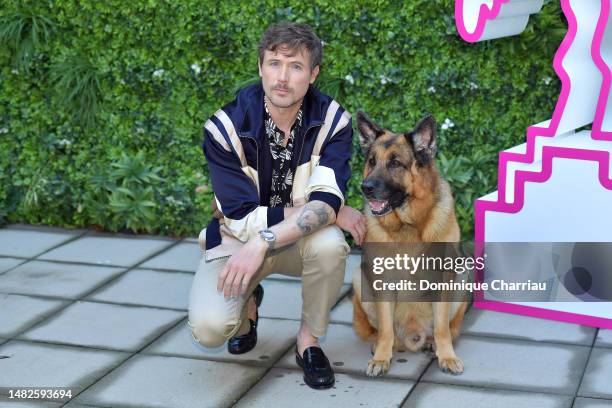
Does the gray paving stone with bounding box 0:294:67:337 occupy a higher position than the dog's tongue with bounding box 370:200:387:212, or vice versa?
the dog's tongue with bounding box 370:200:387:212

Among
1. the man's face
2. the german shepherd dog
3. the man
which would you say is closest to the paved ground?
the german shepherd dog

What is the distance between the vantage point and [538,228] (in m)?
5.22

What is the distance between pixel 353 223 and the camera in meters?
4.67

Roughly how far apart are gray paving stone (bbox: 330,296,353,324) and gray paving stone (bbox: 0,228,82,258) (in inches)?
91.6

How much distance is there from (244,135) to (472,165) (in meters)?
2.33

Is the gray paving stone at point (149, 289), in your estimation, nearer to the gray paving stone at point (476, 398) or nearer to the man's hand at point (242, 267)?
the man's hand at point (242, 267)

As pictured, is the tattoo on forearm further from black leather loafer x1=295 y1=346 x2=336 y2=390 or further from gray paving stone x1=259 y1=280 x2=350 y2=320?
gray paving stone x1=259 y1=280 x2=350 y2=320

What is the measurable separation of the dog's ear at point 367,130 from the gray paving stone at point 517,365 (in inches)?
44.9

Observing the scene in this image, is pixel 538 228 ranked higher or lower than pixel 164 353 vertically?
higher

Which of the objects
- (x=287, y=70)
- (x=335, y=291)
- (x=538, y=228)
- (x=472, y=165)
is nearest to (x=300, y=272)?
(x=335, y=291)

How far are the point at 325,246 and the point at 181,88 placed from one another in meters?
2.75

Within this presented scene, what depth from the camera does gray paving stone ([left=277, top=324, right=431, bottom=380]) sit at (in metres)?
4.57

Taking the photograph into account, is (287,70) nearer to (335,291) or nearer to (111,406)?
(335,291)

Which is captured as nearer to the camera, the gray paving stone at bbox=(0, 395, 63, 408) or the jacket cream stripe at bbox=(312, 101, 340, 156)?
the gray paving stone at bbox=(0, 395, 63, 408)
